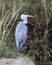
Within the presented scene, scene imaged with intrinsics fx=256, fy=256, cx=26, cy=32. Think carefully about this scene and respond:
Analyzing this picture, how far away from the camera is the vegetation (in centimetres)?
542

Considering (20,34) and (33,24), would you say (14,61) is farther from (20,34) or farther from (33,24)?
(33,24)

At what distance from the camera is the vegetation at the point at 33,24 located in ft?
17.8

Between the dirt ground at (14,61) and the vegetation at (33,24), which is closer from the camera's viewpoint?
the dirt ground at (14,61)

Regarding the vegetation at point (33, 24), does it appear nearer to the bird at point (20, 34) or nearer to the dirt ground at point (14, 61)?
the bird at point (20, 34)

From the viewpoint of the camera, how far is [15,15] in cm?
549

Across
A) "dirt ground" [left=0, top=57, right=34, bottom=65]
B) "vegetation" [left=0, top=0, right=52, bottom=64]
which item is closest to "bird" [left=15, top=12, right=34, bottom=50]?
"vegetation" [left=0, top=0, right=52, bottom=64]

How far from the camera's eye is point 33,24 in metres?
5.68

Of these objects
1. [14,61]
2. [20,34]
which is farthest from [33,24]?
[14,61]

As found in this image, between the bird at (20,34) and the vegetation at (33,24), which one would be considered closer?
the bird at (20,34)

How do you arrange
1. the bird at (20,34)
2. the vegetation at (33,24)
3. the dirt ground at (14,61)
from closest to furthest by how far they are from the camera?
the dirt ground at (14,61), the bird at (20,34), the vegetation at (33,24)

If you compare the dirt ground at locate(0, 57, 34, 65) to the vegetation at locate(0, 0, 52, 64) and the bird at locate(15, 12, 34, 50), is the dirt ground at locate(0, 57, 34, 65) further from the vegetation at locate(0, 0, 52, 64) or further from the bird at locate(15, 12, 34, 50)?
the vegetation at locate(0, 0, 52, 64)

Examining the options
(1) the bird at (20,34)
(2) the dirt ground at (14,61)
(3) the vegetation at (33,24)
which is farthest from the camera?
(3) the vegetation at (33,24)

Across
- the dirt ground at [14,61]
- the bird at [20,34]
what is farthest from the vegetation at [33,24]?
the dirt ground at [14,61]

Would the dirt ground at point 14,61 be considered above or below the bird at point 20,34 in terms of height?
below
